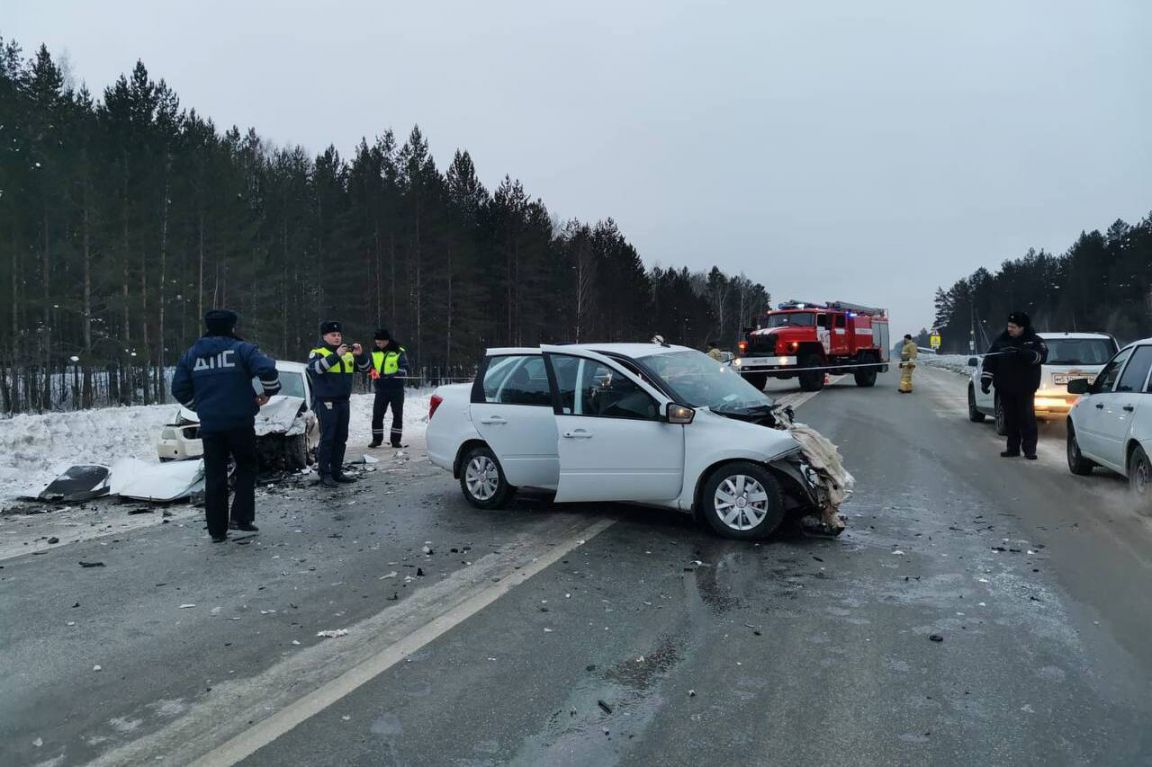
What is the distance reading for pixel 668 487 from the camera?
6.86 m

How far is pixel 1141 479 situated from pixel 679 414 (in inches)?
186

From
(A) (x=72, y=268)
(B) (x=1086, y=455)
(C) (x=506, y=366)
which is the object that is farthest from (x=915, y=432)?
(A) (x=72, y=268)

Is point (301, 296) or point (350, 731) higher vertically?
point (301, 296)

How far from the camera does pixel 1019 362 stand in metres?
11.2

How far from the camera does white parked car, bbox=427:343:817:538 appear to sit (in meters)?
6.61

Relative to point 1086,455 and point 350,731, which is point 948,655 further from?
point 1086,455

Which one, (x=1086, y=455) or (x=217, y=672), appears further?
(x=1086, y=455)

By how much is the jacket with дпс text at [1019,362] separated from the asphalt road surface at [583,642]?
373cm

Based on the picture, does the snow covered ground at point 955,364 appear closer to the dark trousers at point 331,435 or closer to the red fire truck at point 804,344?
the red fire truck at point 804,344

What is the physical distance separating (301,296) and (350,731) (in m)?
44.9

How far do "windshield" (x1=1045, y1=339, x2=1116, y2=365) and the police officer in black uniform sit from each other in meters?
11.7

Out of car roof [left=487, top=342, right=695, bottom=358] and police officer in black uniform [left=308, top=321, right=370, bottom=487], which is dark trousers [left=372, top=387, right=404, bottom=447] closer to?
police officer in black uniform [left=308, top=321, right=370, bottom=487]

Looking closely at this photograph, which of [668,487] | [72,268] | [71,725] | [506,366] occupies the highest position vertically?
[72,268]

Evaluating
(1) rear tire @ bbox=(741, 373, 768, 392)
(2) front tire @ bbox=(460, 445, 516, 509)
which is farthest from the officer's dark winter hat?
(1) rear tire @ bbox=(741, 373, 768, 392)
